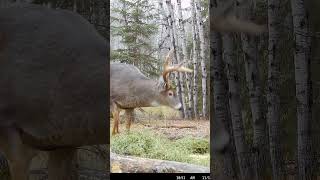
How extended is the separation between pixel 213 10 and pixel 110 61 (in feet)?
2.38

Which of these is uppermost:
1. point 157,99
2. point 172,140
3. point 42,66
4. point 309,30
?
point 309,30

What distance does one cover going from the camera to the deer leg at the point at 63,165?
9.99ft

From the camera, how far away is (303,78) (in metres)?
2.95

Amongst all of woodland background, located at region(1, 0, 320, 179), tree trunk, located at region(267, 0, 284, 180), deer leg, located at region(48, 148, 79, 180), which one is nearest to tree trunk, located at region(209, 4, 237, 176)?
woodland background, located at region(1, 0, 320, 179)

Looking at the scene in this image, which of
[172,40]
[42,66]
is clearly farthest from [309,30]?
[42,66]

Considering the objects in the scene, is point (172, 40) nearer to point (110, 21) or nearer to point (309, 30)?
point (110, 21)

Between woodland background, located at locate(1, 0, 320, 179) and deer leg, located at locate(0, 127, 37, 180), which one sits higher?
woodland background, located at locate(1, 0, 320, 179)

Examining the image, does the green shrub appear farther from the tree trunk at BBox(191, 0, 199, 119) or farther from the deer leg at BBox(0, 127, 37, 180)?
the deer leg at BBox(0, 127, 37, 180)

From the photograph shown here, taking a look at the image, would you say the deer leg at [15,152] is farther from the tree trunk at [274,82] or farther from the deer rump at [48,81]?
the tree trunk at [274,82]

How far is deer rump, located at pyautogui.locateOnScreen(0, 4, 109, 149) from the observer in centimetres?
285

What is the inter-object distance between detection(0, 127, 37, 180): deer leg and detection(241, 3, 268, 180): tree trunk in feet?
4.42

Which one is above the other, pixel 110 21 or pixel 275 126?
pixel 110 21

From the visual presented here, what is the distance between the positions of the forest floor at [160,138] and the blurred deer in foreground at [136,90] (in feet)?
0.20

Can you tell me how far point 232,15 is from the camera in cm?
304
